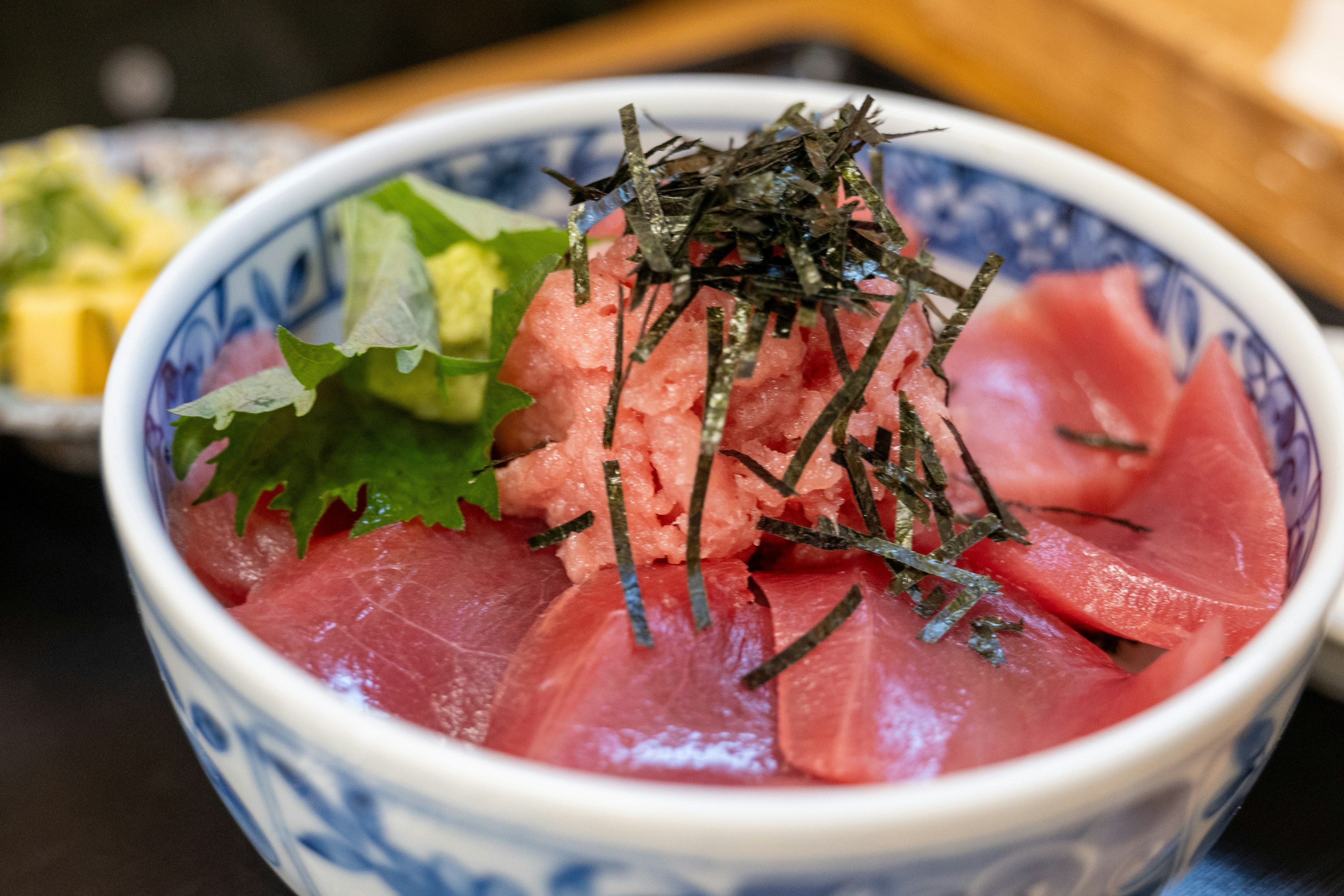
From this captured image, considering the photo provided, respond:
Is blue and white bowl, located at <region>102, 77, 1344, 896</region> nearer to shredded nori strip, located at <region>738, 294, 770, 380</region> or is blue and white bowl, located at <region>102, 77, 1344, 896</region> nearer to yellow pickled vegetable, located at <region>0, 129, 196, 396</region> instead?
shredded nori strip, located at <region>738, 294, 770, 380</region>

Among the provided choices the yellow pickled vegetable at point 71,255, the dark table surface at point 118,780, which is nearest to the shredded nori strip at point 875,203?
the dark table surface at point 118,780

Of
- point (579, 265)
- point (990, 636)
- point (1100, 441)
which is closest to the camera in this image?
point (990, 636)

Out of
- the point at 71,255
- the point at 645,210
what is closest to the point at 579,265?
the point at 645,210

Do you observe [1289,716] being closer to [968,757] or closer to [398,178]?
[968,757]

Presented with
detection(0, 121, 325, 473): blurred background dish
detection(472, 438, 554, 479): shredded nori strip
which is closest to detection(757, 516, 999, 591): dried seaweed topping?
detection(472, 438, 554, 479): shredded nori strip

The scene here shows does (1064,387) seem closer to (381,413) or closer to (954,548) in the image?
(954,548)
